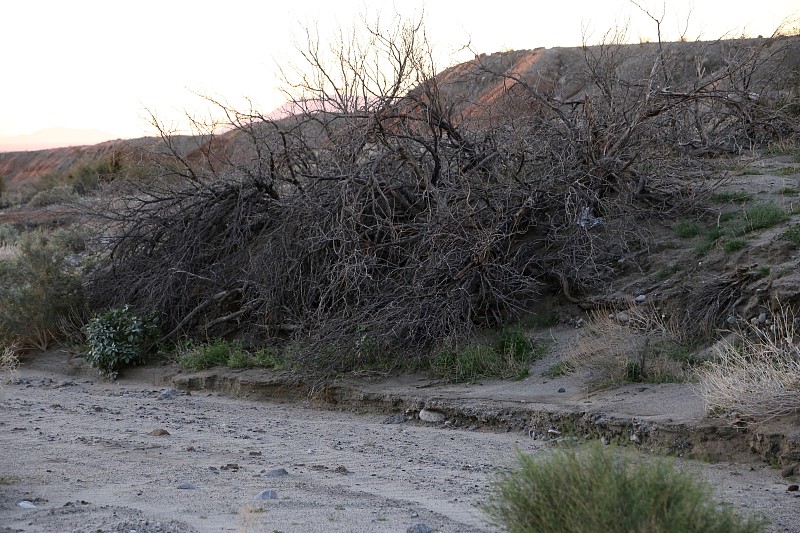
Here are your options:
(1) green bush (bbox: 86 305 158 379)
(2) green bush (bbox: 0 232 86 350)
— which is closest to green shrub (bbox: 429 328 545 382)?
(1) green bush (bbox: 86 305 158 379)

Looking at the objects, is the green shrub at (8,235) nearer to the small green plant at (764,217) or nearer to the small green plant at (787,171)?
the small green plant at (787,171)

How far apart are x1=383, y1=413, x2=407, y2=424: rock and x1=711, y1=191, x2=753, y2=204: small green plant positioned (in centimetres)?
605

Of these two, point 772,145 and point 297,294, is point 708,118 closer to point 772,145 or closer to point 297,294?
point 772,145

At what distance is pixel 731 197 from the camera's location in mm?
13234

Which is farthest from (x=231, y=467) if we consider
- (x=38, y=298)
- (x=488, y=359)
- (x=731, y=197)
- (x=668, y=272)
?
(x=38, y=298)

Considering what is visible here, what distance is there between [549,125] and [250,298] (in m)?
5.58

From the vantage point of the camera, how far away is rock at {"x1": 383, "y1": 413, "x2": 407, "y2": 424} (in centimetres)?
1061

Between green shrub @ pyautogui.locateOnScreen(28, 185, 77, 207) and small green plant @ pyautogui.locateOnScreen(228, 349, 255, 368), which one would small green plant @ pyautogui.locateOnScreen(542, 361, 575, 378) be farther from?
green shrub @ pyautogui.locateOnScreen(28, 185, 77, 207)

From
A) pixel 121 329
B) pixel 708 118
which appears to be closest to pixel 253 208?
pixel 121 329

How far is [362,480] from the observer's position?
7.41 m

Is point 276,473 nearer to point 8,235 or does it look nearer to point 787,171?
point 787,171

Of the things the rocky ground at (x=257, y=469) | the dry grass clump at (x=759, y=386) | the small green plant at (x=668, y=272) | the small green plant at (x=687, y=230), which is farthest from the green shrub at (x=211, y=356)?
the dry grass clump at (x=759, y=386)

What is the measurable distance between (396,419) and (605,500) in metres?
6.64

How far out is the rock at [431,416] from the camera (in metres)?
10.3
